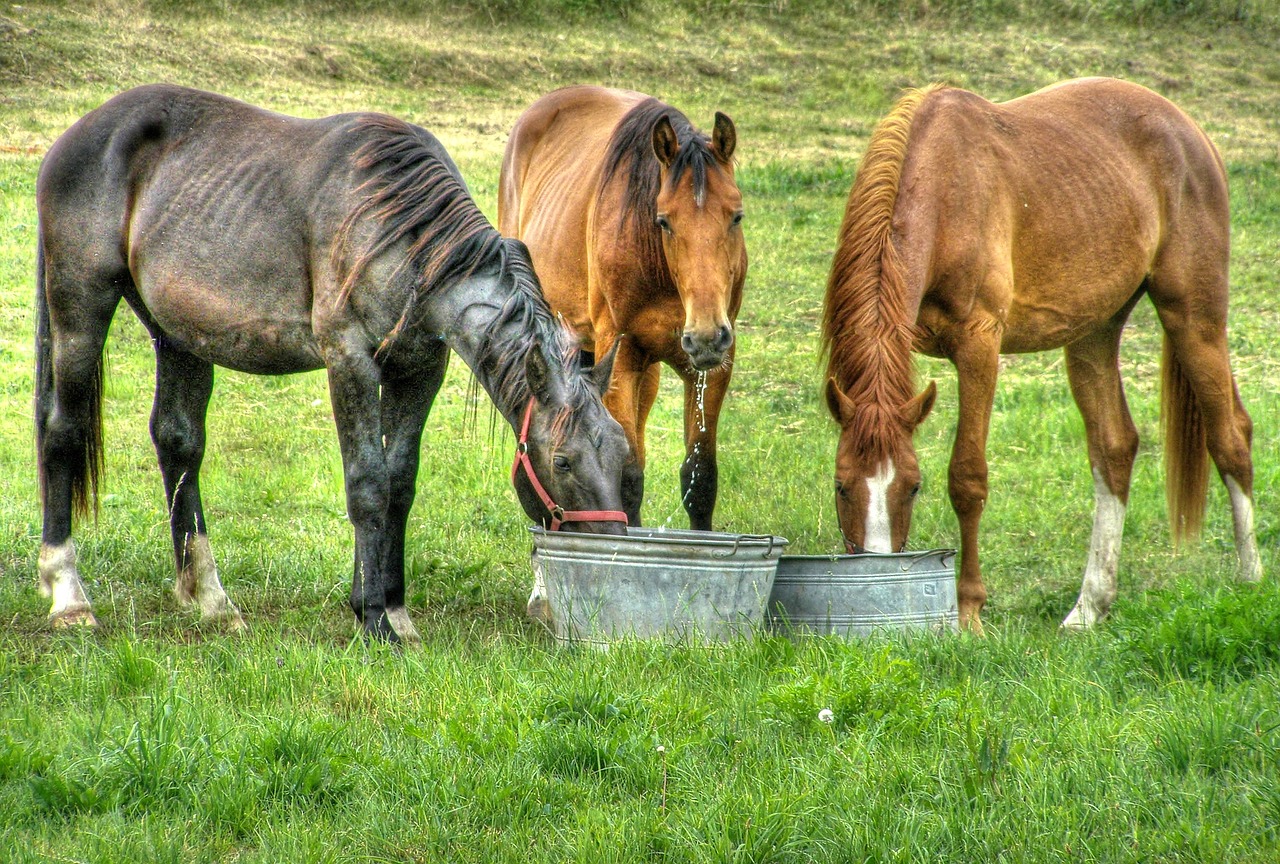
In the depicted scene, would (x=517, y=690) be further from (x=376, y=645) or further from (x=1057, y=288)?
(x=1057, y=288)

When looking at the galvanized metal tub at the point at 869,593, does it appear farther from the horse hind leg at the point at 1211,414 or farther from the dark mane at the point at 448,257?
the horse hind leg at the point at 1211,414

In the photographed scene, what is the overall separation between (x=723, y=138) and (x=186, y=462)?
271cm

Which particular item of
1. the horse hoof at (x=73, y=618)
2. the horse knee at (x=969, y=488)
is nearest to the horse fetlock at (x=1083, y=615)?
the horse knee at (x=969, y=488)

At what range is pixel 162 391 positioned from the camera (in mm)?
5184

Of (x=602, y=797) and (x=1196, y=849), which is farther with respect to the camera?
(x=602, y=797)

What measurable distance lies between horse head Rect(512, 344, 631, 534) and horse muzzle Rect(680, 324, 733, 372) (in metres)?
0.46

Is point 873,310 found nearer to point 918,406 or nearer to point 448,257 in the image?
point 918,406

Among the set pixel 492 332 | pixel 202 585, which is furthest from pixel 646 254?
pixel 202 585

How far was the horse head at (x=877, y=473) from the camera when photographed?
4.46 metres

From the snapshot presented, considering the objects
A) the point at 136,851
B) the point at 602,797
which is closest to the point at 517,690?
the point at 602,797

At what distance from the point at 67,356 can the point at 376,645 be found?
6.30 ft

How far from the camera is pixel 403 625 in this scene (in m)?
4.61

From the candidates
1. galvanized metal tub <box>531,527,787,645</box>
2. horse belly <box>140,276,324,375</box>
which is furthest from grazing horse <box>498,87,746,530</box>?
horse belly <box>140,276,324,375</box>

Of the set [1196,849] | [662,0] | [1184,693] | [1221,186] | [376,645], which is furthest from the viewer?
[662,0]
